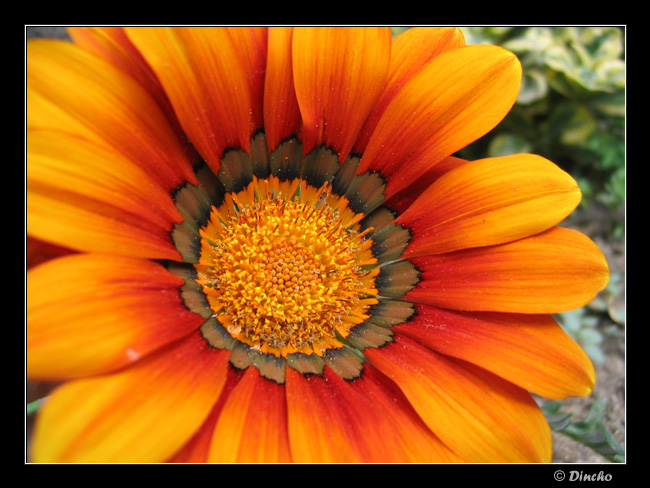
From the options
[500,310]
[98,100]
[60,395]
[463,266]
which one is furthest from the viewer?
[463,266]

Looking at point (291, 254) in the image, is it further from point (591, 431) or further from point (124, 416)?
point (591, 431)

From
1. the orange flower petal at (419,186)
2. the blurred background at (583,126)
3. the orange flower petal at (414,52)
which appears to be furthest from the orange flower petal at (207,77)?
the blurred background at (583,126)

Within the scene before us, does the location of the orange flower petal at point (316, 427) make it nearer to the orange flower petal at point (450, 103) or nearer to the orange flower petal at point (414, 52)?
the orange flower petal at point (450, 103)

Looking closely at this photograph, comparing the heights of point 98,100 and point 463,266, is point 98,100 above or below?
above

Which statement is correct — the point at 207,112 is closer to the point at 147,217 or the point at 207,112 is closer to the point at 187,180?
→ the point at 187,180

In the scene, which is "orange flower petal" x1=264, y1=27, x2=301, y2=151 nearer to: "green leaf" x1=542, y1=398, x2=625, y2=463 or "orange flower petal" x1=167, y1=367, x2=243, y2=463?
"orange flower petal" x1=167, y1=367, x2=243, y2=463

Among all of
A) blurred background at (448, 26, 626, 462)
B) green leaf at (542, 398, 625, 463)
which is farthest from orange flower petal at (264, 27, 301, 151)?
green leaf at (542, 398, 625, 463)
